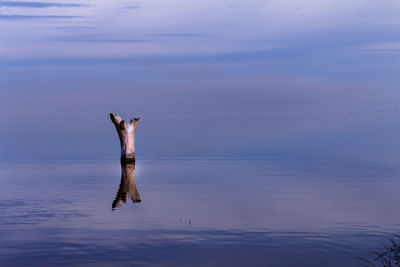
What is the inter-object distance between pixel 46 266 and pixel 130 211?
22.3 feet

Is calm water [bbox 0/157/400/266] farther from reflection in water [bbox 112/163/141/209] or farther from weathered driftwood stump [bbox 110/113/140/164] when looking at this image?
weathered driftwood stump [bbox 110/113/140/164]

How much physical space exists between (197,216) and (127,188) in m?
7.34

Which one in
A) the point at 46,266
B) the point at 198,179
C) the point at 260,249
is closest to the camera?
the point at 46,266

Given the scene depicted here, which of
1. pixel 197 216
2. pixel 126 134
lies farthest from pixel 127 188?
pixel 197 216

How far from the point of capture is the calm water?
14328 mm

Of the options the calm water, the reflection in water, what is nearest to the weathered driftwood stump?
the reflection in water

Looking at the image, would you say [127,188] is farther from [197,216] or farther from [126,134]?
[197,216]

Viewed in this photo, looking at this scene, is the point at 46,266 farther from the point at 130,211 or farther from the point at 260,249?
the point at 130,211

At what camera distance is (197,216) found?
19.1m

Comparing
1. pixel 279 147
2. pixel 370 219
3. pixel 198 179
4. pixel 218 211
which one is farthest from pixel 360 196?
pixel 279 147

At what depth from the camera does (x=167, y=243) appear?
50.5ft

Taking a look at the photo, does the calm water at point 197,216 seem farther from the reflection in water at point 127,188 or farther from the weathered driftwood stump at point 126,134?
the weathered driftwood stump at point 126,134

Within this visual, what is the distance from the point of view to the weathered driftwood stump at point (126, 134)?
32.5 m

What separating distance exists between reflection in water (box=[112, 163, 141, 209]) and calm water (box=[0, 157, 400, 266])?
1.8 inches
